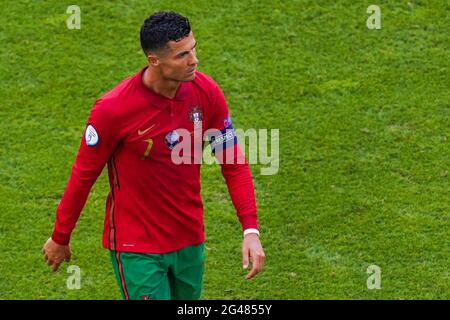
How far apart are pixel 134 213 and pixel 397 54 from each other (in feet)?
16.8

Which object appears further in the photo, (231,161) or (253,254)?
(231,161)

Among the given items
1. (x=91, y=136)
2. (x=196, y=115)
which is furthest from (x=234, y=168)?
(x=91, y=136)

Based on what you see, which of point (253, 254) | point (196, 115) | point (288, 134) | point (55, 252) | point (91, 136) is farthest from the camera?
point (288, 134)

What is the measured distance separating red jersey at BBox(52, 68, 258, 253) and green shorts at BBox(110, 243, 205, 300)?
0.07 m

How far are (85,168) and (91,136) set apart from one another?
222mm

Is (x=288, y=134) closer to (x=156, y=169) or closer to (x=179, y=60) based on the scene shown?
(x=156, y=169)

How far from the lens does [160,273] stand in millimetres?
7320

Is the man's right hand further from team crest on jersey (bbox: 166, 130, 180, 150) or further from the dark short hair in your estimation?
the dark short hair

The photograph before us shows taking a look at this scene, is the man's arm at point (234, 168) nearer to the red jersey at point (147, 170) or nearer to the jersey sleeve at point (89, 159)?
the red jersey at point (147, 170)

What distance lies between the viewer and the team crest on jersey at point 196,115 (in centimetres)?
720

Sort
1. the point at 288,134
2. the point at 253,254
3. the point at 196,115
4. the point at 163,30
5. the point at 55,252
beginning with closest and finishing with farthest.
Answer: the point at 163,30
the point at 253,254
the point at 196,115
the point at 55,252
the point at 288,134

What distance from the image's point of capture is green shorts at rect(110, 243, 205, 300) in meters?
7.25

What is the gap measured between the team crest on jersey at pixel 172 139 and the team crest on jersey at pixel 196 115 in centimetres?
14

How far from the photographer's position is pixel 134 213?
726 cm
